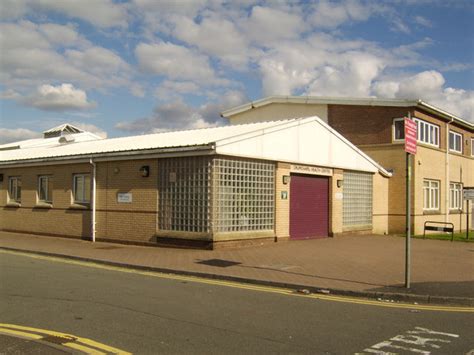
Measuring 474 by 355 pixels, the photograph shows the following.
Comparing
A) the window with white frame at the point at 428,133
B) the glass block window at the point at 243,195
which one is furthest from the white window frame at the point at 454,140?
the glass block window at the point at 243,195

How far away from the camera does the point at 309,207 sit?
62.9ft

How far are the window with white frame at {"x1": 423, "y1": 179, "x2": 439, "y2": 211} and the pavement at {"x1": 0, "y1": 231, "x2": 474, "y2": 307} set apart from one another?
8.79 m

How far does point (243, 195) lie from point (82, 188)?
6883 millimetres

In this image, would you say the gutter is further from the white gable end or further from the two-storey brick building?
the two-storey brick building

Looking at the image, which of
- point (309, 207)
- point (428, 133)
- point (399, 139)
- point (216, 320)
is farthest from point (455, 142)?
point (216, 320)

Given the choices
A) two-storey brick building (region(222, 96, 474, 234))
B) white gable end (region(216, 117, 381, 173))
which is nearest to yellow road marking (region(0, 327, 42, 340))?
white gable end (region(216, 117, 381, 173))

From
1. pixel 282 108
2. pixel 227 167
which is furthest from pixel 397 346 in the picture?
pixel 282 108

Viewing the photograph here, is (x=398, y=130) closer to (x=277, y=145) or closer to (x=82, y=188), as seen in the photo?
(x=277, y=145)

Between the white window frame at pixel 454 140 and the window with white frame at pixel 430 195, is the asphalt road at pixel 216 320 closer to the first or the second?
the window with white frame at pixel 430 195

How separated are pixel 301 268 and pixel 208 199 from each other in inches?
167

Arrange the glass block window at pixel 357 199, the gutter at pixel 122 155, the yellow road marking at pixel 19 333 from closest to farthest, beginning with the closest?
the yellow road marking at pixel 19 333, the gutter at pixel 122 155, the glass block window at pixel 357 199

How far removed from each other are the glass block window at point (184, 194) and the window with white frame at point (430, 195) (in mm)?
15473

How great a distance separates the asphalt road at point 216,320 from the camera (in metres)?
5.89

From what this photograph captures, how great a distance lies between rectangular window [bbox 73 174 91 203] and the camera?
→ 1892cm
